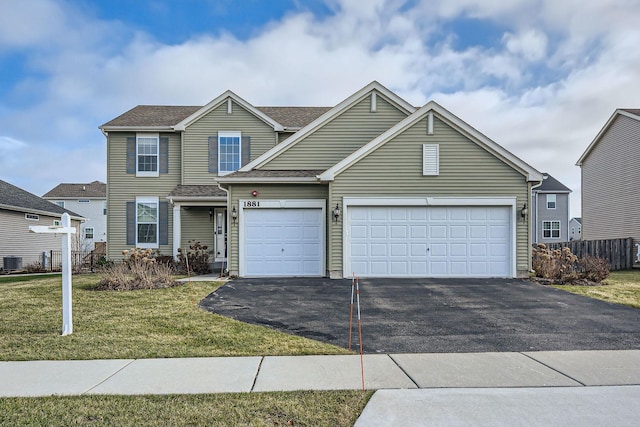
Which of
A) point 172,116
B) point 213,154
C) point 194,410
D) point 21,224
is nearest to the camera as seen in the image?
point 194,410

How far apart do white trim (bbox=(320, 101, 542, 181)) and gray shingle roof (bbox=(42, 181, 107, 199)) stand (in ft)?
118

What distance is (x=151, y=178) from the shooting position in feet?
60.3

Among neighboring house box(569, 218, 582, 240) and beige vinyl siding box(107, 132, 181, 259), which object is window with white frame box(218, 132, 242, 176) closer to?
beige vinyl siding box(107, 132, 181, 259)

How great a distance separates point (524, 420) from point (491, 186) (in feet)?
35.7

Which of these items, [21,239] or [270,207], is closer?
[270,207]

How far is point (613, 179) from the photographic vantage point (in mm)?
22594

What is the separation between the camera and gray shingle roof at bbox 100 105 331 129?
18.2 m

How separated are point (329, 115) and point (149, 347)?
36.5 ft

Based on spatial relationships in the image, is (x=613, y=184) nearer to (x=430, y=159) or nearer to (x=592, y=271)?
(x=592, y=271)

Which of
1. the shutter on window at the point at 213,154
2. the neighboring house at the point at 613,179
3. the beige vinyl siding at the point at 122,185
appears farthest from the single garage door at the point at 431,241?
the neighboring house at the point at 613,179

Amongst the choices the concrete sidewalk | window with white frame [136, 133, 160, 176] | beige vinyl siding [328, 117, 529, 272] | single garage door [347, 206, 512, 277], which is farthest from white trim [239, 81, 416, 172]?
the concrete sidewalk

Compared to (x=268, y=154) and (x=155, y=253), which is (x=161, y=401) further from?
(x=155, y=253)

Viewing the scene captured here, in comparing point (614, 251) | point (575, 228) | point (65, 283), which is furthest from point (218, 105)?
point (575, 228)

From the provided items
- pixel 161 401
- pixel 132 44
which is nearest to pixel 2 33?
pixel 132 44
